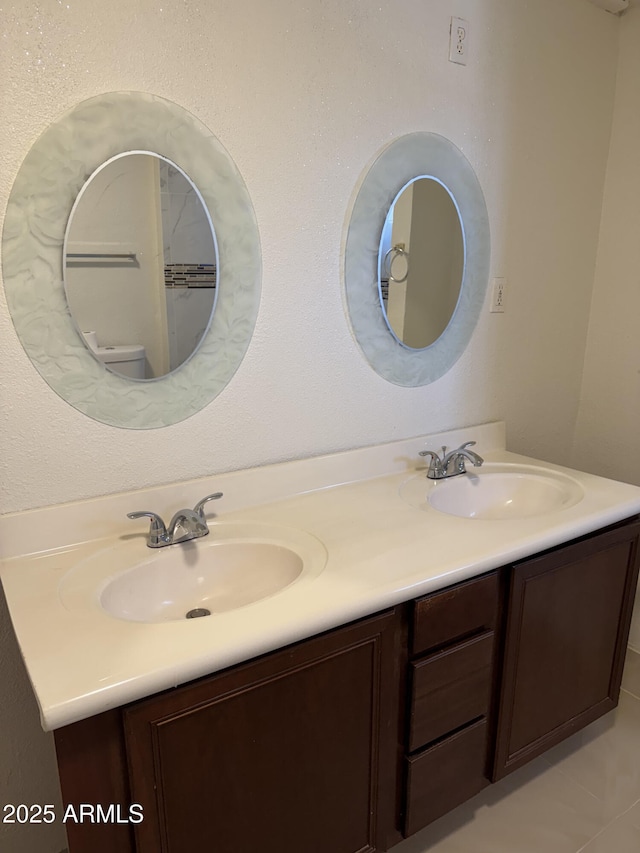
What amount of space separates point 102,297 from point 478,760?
1.36 meters

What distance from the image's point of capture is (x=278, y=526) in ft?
4.43

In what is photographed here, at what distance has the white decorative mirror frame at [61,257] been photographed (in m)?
1.13

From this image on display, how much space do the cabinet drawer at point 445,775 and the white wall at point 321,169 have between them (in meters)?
0.77

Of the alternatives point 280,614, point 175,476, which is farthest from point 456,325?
point 280,614

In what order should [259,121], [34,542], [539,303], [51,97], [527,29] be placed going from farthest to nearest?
[539,303] < [527,29] < [259,121] < [34,542] < [51,97]

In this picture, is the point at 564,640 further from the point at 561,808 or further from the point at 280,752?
the point at 280,752

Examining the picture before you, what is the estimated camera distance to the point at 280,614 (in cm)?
99

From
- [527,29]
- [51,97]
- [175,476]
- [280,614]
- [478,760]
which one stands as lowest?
[478,760]

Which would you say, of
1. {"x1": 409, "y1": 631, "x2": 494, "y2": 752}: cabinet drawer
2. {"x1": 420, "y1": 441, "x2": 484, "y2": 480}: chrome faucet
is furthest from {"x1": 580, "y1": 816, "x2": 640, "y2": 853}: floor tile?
{"x1": 420, "y1": 441, "x2": 484, "y2": 480}: chrome faucet

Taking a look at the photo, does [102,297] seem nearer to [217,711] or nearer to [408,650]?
[217,711]

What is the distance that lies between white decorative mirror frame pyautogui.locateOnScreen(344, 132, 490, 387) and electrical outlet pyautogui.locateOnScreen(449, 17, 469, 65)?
0.22 metres

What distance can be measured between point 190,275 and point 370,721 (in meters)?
1.02

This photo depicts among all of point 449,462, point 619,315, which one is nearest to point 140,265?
point 449,462

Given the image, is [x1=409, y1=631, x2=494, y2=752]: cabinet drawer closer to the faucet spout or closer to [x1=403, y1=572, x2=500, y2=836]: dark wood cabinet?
[x1=403, y1=572, x2=500, y2=836]: dark wood cabinet
